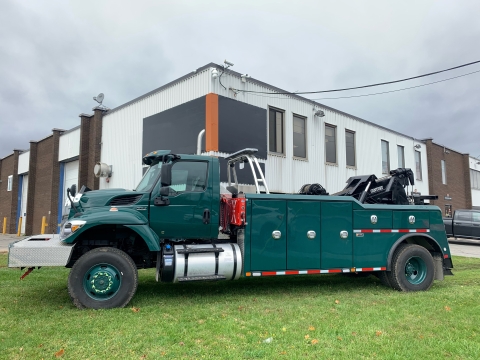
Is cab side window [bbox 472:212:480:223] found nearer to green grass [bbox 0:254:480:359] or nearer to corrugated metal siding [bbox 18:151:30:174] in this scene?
green grass [bbox 0:254:480:359]

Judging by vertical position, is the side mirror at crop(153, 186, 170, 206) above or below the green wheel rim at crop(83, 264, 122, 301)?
above

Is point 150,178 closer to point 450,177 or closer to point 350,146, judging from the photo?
point 350,146

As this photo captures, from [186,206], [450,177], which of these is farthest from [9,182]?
[450,177]

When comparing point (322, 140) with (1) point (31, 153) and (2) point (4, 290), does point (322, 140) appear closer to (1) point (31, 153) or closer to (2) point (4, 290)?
(2) point (4, 290)

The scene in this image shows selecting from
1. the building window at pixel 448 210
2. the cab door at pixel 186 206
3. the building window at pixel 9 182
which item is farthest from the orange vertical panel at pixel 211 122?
the building window at pixel 448 210

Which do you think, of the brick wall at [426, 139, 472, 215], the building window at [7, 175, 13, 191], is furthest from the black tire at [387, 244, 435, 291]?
the building window at [7, 175, 13, 191]

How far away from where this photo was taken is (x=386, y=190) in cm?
834

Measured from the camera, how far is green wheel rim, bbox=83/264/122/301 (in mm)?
5914

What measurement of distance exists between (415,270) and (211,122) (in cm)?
781

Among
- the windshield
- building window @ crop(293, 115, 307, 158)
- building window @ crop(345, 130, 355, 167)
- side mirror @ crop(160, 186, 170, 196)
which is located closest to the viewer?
side mirror @ crop(160, 186, 170, 196)

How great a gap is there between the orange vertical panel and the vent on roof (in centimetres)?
628

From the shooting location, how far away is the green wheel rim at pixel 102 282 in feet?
19.4

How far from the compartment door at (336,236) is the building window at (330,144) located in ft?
38.8

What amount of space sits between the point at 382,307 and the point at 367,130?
17209 mm
